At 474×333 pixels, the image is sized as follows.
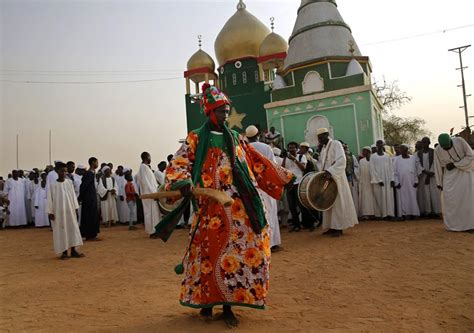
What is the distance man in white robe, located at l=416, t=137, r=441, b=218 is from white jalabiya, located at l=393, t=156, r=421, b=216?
0.64ft

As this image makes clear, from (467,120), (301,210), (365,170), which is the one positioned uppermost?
(467,120)

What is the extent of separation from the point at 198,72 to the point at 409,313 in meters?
27.1

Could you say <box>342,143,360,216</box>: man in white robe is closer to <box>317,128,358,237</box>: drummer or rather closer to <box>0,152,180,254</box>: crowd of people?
<box>317,128,358,237</box>: drummer

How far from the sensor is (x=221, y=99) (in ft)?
11.4

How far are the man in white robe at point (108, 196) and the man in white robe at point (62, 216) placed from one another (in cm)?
529

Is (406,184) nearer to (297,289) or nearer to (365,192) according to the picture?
(365,192)

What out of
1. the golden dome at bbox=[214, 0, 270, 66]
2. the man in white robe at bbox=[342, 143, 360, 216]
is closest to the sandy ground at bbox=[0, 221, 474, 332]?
the man in white robe at bbox=[342, 143, 360, 216]

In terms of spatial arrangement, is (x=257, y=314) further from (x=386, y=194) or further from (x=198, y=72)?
(x=198, y=72)

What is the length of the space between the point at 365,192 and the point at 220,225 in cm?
779

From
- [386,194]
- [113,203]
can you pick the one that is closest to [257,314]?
[386,194]

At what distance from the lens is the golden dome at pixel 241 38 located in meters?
27.8

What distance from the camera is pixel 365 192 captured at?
1028 centimetres

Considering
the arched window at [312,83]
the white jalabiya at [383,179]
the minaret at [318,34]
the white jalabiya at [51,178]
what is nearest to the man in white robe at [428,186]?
the white jalabiya at [383,179]

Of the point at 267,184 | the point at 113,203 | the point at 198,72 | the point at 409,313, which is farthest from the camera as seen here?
the point at 198,72
